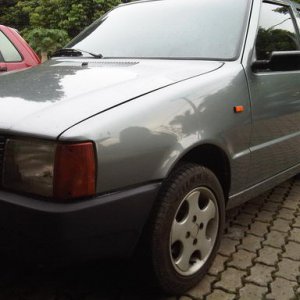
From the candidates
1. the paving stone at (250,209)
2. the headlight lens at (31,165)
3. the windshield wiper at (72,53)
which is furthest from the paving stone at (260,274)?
the windshield wiper at (72,53)

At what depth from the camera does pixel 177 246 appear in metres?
2.13

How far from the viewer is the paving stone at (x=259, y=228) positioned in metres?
2.96

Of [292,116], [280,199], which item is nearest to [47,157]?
[292,116]

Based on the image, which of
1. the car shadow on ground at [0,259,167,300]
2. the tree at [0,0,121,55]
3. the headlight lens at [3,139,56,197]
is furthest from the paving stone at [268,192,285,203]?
the tree at [0,0,121,55]

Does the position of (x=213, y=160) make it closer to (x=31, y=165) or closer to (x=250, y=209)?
(x=31, y=165)

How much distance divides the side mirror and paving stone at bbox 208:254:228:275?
116 centimetres

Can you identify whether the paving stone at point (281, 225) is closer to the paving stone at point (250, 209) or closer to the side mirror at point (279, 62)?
the paving stone at point (250, 209)

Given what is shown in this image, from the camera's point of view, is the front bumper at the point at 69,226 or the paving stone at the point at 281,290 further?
the paving stone at the point at 281,290

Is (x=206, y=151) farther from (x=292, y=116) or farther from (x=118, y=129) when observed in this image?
(x=292, y=116)

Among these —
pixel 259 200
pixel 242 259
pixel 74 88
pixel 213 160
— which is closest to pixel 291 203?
pixel 259 200

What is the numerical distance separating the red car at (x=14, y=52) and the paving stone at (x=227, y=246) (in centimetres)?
339

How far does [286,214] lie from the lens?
10.9 feet

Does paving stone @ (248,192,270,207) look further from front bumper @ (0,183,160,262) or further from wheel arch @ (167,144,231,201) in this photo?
front bumper @ (0,183,160,262)

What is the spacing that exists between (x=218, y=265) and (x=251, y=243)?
1.31 feet
